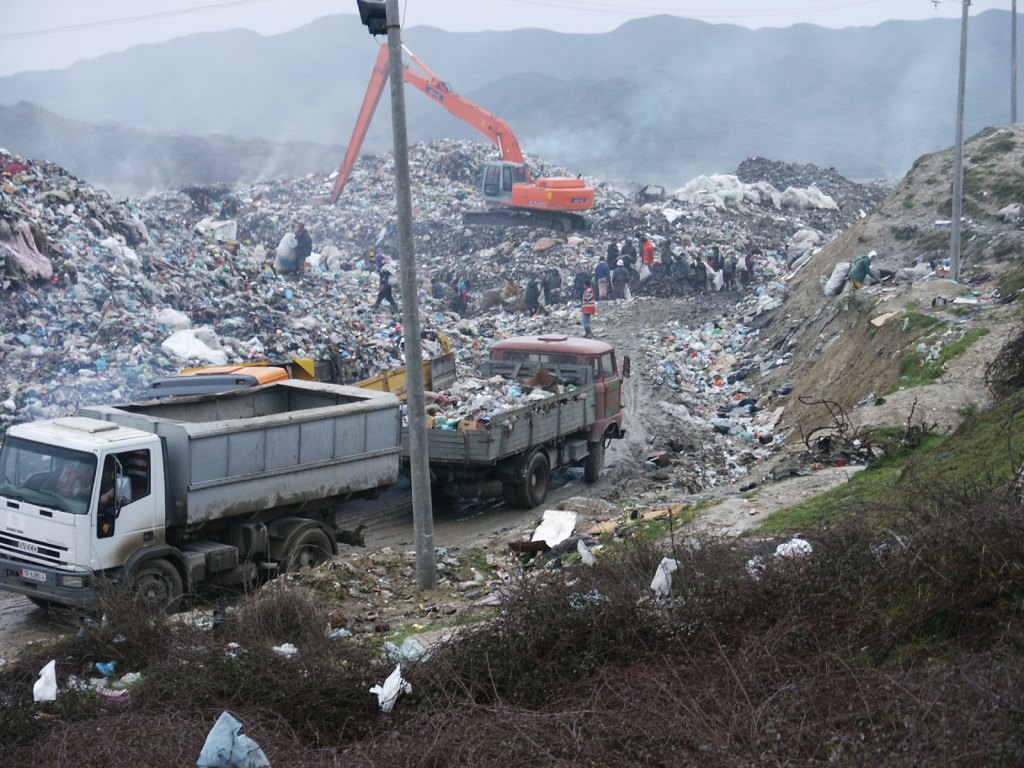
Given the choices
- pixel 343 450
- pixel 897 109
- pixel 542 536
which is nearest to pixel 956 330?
pixel 542 536

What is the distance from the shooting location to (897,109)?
7744 centimetres

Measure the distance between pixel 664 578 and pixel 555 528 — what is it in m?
4.44

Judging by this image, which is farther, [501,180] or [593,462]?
[501,180]

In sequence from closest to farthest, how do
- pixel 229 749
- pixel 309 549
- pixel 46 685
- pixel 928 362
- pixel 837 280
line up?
pixel 229 749, pixel 46 685, pixel 309 549, pixel 928 362, pixel 837 280

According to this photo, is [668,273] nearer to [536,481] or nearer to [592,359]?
[592,359]

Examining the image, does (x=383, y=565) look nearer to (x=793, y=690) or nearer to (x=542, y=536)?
(x=542, y=536)

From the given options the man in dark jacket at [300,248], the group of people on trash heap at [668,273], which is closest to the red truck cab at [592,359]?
the man in dark jacket at [300,248]

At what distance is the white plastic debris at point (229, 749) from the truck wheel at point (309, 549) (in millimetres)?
4502

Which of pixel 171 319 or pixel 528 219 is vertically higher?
pixel 528 219

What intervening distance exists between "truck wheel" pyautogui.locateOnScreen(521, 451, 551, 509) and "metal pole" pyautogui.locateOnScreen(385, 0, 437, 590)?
363 centimetres

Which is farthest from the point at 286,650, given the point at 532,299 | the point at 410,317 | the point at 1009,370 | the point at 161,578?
the point at 532,299

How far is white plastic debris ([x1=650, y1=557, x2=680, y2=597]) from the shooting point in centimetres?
604

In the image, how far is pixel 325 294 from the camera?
21.9m

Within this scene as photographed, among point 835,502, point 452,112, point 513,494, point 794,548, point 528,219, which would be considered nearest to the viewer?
point 794,548
